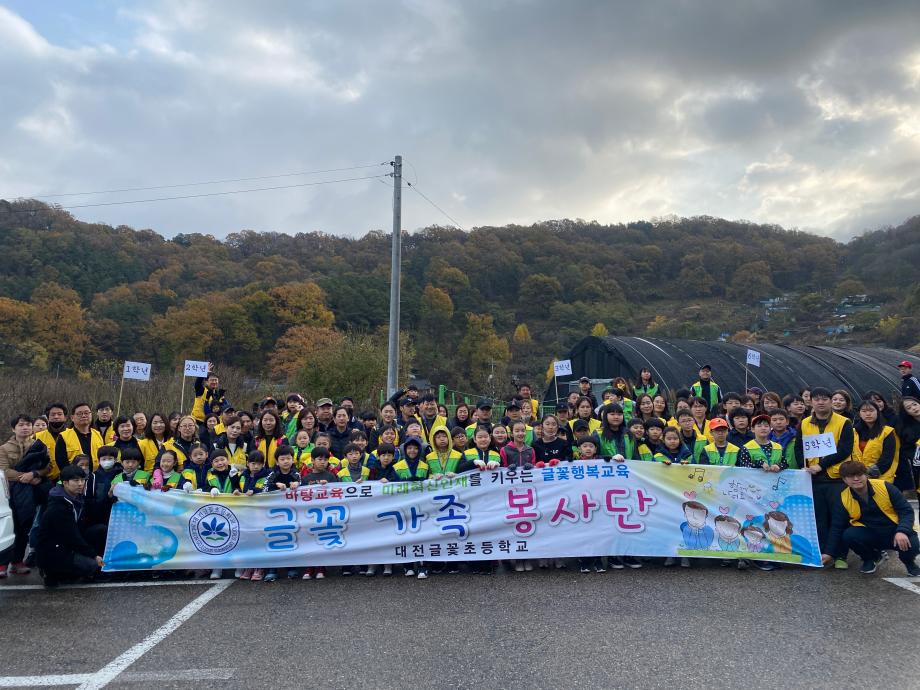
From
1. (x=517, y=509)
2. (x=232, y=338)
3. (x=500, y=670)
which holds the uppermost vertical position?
(x=232, y=338)

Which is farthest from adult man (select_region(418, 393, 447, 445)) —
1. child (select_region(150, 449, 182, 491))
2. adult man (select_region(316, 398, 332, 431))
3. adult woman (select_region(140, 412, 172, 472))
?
adult woman (select_region(140, 412, 172, 472))

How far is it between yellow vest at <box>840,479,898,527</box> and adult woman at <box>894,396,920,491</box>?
841mm

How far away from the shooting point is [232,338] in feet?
153

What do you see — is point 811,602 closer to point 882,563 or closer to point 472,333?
point 882,563

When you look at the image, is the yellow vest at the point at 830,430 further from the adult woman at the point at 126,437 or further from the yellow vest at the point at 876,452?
the adult woman at the point at 126,437

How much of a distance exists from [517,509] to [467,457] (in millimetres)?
758

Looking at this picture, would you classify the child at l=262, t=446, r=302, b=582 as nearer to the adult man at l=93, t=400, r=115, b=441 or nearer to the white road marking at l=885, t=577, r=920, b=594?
the adult man at l=93, t=400, r=115, b=441

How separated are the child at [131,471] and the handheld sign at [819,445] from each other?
6.66 metres

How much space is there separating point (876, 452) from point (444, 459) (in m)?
4.35

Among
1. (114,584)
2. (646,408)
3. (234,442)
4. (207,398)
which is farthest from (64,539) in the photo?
(646,408)

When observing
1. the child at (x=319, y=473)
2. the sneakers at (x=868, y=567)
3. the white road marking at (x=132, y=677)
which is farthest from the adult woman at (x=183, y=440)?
the sneakers at (x=868, y=567)

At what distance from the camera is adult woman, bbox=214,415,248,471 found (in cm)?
729

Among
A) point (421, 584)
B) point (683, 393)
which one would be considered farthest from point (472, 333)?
point (421, 584)

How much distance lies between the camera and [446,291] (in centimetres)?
6225
